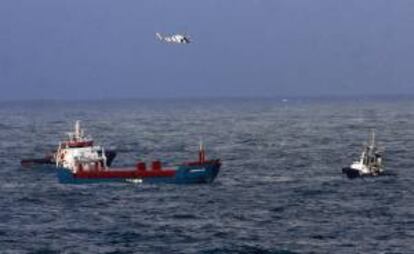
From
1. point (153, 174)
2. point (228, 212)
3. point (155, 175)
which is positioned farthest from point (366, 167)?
point (228, 212)

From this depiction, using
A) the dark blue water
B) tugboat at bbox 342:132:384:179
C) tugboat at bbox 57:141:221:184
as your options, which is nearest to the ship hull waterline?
tugboat at bbox 57:141:221:184

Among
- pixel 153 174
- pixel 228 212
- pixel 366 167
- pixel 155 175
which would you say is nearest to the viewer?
pixel 228 212

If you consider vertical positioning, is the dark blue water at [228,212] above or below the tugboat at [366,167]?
below

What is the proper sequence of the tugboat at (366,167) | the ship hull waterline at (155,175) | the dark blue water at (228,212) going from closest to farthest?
the dark blue water at (228,212)
the ship hull waterline at (155,175)
the tugboat at (366,167)

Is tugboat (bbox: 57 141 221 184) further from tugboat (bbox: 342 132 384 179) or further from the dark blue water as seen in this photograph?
tugboat (bbox: 342 132 384 179)

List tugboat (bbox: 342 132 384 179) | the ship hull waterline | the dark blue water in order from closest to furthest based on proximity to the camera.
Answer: the dark blue water
the ship hull waterline
tugboat (bbox: 342 132 384 179)

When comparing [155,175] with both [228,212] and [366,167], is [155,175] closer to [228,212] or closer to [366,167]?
[366,167]

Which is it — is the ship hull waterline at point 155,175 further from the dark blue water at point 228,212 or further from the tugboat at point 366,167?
the tugboat at point 366,167

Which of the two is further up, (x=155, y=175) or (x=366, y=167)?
(x=366, y=167)

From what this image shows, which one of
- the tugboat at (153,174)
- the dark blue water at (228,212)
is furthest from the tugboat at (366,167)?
the tugboat at (153,174)

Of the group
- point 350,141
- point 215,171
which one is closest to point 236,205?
point 215,171

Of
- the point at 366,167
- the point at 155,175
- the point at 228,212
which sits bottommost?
the point at 228,212
